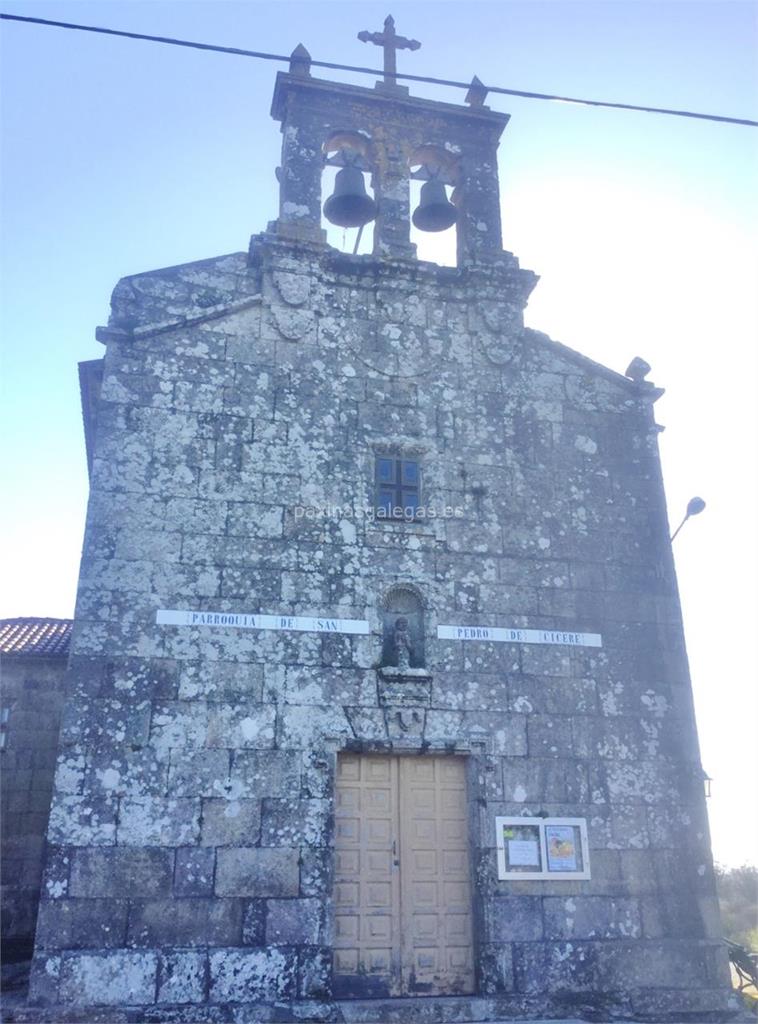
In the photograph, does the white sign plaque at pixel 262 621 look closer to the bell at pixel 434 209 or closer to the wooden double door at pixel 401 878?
the wooden double door at pixel 401 878

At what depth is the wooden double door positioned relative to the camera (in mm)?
7766

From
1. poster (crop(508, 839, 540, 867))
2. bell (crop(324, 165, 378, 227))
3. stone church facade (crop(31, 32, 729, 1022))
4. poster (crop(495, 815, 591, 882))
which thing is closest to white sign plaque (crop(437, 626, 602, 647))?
stone church facade (crop(31, 32, 729, 1022))

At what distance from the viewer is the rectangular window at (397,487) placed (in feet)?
30.2

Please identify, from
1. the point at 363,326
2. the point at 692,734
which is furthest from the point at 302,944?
the point at 363,326

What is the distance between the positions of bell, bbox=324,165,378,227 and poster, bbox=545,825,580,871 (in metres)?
7.11

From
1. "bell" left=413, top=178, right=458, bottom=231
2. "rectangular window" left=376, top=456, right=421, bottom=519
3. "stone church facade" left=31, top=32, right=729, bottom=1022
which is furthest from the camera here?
"bell" left=413, top=178, right=458, bottom=231

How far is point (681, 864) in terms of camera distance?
28.0ft

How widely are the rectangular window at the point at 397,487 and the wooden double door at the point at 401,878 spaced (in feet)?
8.17

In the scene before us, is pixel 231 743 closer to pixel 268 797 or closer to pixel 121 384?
pixel 268 797

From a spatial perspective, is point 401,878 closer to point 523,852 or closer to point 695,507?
point 523,852

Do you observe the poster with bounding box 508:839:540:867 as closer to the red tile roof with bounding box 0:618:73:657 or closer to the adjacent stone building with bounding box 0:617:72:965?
the adjacent stone building with bounding box 0:617:72:965

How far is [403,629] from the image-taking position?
28.6ft

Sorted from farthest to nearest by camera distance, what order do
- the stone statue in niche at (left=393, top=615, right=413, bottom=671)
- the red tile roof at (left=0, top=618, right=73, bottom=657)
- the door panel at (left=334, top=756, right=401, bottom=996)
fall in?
the red tile roof at (left=0, top=618, right=73, bottom=657) < the stone statue in niche at (left=393, top=615, right=413, bottom=671) < the door panel at (left=334, top=756, right=401, bottom=996)

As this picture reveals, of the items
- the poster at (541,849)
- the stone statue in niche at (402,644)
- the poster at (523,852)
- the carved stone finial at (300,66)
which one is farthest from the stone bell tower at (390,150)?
the poster at (523,852)
